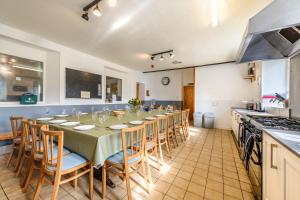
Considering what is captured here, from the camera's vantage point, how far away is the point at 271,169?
1105 mm

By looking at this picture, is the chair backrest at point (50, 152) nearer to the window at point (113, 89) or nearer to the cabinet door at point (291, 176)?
the cabinet door at point (291, 176)

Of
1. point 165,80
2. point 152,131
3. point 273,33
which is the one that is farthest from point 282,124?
point 165,80

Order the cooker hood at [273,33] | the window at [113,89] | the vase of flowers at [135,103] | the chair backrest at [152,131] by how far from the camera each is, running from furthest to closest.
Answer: the window at [113,89] < the vase of flowers at [135,103] < the chair backrest at [152,131] < the cooker hood at [273,33]

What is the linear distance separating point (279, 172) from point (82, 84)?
4441mm

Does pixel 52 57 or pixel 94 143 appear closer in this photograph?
pixel 94 143

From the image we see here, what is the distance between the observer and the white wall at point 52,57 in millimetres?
2724

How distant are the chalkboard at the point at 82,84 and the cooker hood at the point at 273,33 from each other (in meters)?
4.00

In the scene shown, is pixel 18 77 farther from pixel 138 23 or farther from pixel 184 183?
pixel 184 183

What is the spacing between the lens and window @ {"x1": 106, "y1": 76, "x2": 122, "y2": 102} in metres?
5.18

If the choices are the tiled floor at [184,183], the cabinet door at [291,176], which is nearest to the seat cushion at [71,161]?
the tiled floor at [184,183]

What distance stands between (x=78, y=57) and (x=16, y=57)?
4.43ft

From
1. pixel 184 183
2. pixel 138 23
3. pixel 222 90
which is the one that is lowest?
pixel 184 183

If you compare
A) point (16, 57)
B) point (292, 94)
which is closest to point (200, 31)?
point (292, 94)

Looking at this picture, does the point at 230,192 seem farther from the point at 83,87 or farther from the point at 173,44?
the point at 83,87
